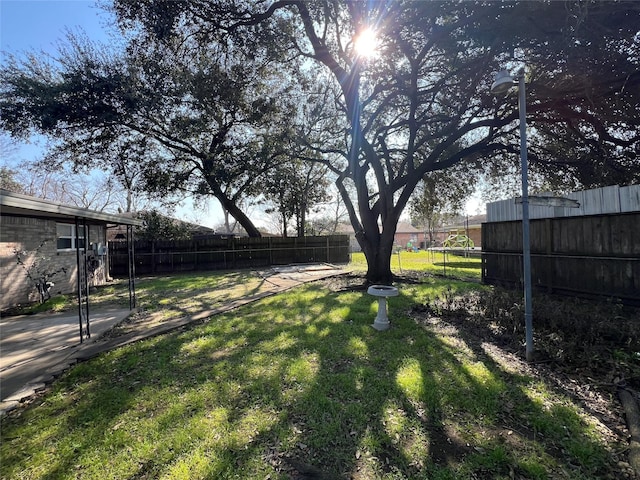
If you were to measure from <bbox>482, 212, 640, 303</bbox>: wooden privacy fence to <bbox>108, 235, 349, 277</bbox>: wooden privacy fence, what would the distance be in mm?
9854

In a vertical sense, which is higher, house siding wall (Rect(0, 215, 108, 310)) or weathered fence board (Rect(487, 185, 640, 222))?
weathered fence board (Rect(487, 185, 640, 222))

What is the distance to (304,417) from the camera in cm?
255

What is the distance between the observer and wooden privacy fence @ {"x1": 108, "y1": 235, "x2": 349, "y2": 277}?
1278 cm

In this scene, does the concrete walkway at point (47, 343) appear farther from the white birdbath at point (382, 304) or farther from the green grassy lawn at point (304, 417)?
the white birdbath at point (382, 304)

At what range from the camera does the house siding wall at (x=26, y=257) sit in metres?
6.38

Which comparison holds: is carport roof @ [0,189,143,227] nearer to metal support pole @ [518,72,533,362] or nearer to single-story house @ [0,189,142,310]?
single-story house @ [0,189,142,310]

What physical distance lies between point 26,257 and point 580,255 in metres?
13.0

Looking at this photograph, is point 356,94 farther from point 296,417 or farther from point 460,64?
point 296,417

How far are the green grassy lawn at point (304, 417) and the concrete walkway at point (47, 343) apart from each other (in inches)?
9.7

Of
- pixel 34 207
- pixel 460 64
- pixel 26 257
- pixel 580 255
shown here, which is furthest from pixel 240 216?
pixel 580 255

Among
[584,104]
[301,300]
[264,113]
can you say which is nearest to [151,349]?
[301,300]

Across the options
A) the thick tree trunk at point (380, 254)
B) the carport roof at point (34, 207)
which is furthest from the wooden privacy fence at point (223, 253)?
the carport roof at point (34, 207)

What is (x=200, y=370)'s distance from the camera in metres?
3.45

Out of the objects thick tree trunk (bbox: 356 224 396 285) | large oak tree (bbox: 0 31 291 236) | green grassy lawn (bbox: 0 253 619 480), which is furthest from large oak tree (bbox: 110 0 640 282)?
green grassy lawn (bbox: 0 253 619 480)
